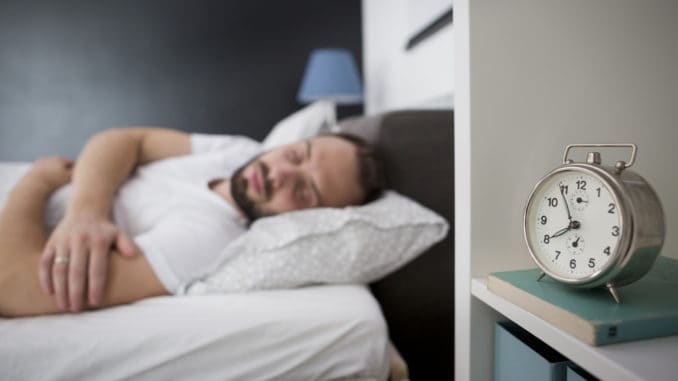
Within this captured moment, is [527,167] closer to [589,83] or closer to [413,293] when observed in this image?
[589,83]

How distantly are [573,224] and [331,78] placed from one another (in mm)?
2136

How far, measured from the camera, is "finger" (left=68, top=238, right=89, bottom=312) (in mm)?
714

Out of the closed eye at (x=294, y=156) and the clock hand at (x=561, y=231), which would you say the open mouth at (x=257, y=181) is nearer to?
the closed eye at (x=294, y=156)

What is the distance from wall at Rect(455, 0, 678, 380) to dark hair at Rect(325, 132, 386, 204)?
553mm

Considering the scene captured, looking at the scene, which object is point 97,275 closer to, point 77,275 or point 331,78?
point 77,275

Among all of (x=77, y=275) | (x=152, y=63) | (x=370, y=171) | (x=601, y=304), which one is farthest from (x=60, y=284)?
(x=152, y=63)

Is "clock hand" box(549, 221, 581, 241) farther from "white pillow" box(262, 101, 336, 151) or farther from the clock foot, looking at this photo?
"white pillow" box(262, 101, 336, 151)

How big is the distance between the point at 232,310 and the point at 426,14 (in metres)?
1.41

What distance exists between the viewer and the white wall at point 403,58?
5.01 feet

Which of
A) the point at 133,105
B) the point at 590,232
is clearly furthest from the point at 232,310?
the point at 133,105

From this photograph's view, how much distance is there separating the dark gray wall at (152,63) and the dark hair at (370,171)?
186 centimetres

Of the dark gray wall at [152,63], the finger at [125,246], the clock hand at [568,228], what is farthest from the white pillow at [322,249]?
the dark gray wall at [152,63]

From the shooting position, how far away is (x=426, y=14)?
5.46 feet

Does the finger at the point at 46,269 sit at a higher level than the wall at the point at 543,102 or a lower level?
lower
